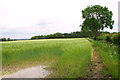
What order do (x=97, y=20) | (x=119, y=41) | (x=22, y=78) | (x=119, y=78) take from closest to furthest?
(x=119, y=78) → (x=22, y=78) → (x=119, y=41) → (x=97, y=20)

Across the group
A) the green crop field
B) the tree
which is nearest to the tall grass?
the green crop field

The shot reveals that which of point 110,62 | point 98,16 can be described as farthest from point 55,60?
point 98,16

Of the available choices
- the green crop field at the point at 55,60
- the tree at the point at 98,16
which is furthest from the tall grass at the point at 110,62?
the tree at the point at 98,16

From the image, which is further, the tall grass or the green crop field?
the green crop field

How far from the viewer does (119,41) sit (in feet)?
37.8

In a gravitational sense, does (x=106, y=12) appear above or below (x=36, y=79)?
above

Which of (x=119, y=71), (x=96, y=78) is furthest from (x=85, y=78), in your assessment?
(x=119, y=71)

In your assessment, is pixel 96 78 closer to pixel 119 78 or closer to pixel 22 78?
pixel 119 78

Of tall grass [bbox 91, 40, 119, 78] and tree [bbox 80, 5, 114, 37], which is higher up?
tree [bbox 80, 5, 114, 37]

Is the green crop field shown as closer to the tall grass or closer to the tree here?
the tall grass

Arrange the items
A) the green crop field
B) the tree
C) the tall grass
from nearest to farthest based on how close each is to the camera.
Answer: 1. the tall grass
2. the green crop field
3. the tree

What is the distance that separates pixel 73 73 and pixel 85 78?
0.61 metres

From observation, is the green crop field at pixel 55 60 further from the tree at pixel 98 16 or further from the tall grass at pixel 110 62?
the tree at pixel 98 16

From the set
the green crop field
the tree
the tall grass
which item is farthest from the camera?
the tree
